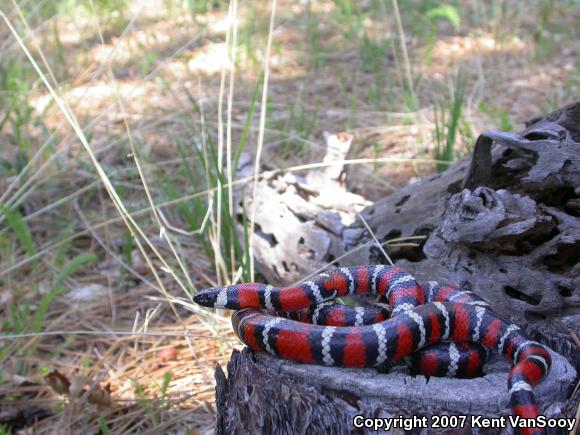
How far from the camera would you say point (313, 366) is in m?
2.54

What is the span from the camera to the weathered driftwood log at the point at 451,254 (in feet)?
7.98

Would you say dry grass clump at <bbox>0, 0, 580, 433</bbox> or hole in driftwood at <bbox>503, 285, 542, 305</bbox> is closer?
hole in driftwood at <bbox>503, 285, 542, 305</bbox>

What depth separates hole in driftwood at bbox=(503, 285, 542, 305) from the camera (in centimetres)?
315

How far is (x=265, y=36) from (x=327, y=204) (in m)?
4.21

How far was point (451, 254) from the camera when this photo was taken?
340 centimetres

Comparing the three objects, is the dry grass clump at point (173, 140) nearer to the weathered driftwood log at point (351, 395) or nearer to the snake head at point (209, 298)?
the snake head at point (209, 298)

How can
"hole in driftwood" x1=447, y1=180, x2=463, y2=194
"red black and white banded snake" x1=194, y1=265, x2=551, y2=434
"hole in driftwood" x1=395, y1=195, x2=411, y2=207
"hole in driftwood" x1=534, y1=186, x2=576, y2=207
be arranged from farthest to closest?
1. "hole in driftwood" x1=395, y1=195, x2=411, y2=207
2. "hole in driftwood" x1=447, y1=180, x2=463, y2=194
3. "hole in driftwood" x1=534, y1=186, x2=576, y2=207
4. "red black and white banded snake" x1=194, y1=265, x2=551, y2=434

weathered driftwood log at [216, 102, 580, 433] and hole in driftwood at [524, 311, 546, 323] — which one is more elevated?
weathered driftwood log at [216, 102, 580, 433]

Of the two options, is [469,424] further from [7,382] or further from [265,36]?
[265,36]

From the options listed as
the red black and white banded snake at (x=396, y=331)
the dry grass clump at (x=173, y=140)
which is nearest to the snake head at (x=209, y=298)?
the red black and white banded snake at (x=396, y=331)

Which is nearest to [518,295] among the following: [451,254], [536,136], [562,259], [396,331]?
[562,259]

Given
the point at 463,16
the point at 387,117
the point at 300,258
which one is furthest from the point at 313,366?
the point at 463,16

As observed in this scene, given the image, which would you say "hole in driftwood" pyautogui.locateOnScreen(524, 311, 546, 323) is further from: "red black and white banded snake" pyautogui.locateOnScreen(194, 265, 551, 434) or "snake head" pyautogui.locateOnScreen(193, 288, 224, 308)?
"snake head" pyautogui.locateOnScreen(193, 288, 224, 308)

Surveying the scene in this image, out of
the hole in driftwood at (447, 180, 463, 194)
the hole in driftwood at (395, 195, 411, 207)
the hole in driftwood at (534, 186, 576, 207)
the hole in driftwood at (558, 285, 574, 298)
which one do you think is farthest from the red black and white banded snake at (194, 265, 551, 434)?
the hole in driftwood at (395, 195, 411, 207)
